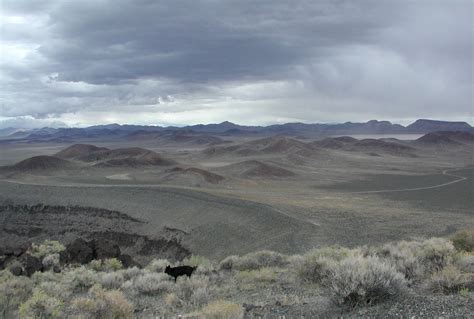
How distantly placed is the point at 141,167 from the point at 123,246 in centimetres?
5864

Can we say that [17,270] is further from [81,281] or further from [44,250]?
[44,250]

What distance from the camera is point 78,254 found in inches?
858

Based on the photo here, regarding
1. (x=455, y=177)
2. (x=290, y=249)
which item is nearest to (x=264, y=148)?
(x=455, y=177)

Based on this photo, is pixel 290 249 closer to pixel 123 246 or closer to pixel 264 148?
pixel 123 246

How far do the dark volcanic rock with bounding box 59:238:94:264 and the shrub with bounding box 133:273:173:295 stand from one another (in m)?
10.5

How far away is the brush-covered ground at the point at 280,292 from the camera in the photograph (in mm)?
8008

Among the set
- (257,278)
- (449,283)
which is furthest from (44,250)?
(449,283)

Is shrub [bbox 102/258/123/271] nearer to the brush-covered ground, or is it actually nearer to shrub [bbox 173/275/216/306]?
the brush-covered ground

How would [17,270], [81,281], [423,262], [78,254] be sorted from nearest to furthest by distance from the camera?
[423,262]
[81,281]
[17,270]
[78,254]

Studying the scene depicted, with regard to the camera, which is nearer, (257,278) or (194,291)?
(194,291)

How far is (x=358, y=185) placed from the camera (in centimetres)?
6719

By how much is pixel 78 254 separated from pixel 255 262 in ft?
32.4

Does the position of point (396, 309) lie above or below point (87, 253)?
above

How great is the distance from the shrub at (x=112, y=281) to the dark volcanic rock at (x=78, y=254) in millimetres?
9030
